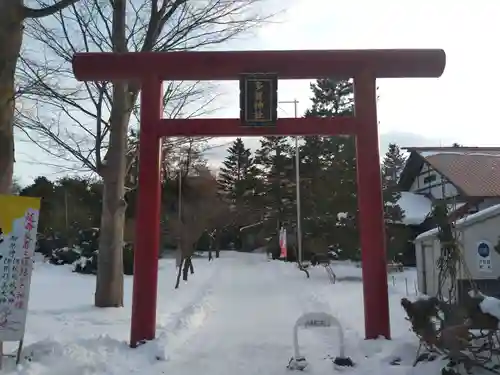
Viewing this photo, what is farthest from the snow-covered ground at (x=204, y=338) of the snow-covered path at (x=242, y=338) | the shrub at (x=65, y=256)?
the shrub at (x=65, y=256)

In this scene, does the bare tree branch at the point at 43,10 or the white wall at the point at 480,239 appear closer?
the bare tree branch at the point at 43,10

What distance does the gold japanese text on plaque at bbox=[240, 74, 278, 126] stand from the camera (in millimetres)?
7430

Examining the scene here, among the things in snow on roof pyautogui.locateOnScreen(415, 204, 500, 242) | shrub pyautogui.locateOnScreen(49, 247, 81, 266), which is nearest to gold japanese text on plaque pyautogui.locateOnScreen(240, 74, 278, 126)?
snow on roof pyautogui.locateOnScreen(415, 204, 500, 242)

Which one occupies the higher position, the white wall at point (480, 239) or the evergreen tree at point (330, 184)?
the evergreen tree at point (330, 184)

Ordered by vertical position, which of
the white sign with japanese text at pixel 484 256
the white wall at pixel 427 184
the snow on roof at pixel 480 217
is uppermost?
the white wall at pixel 427 184

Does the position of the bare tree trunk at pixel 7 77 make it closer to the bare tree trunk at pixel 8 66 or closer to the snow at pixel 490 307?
the bare tree trunk at pixel 8 66

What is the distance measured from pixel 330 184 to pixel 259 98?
18651mm

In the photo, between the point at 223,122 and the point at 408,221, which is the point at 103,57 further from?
the point at 408,221

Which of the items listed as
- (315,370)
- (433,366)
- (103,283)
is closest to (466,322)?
(433,366)

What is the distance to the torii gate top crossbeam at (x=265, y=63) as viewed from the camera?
7.39 metres

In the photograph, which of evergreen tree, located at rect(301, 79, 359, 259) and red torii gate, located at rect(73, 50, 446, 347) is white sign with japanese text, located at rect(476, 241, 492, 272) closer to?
red torii gate, located at rect(73, 50, 446, 347)

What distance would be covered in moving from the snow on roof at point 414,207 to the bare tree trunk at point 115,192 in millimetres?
17852

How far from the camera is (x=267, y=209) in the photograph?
1564 inches

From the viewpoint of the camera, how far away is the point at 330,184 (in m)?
25.6
